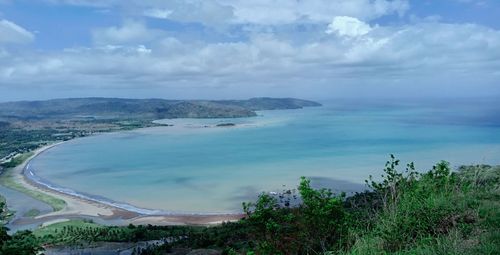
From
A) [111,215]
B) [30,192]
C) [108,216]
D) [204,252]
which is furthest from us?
[30,192]

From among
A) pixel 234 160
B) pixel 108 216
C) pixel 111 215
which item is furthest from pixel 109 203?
pixel 234 160

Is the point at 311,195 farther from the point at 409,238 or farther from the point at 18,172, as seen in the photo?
the point at 18,172

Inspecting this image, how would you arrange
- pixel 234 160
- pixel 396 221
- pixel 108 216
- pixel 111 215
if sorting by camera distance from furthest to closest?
pixel 234 160 → pixel 111 215 → pixel 108 216 → pixel 396 221

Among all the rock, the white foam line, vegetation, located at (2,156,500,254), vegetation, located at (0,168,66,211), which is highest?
vegetation, located at (2,156,500,254)

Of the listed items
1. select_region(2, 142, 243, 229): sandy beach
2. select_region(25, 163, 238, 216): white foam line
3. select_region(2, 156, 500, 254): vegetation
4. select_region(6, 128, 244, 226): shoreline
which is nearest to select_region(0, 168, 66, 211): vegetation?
select_region(6, 128, 244, 226): shoreline

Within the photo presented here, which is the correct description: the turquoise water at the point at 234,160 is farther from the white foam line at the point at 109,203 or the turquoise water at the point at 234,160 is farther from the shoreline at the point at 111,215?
the shoreline at the point at 111,215

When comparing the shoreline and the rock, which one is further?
→ the shoreline

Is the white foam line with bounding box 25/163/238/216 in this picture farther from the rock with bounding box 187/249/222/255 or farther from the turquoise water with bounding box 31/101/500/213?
the rock with bounding box 187/249/222/255

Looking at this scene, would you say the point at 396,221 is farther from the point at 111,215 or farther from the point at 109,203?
the point at 109,203
